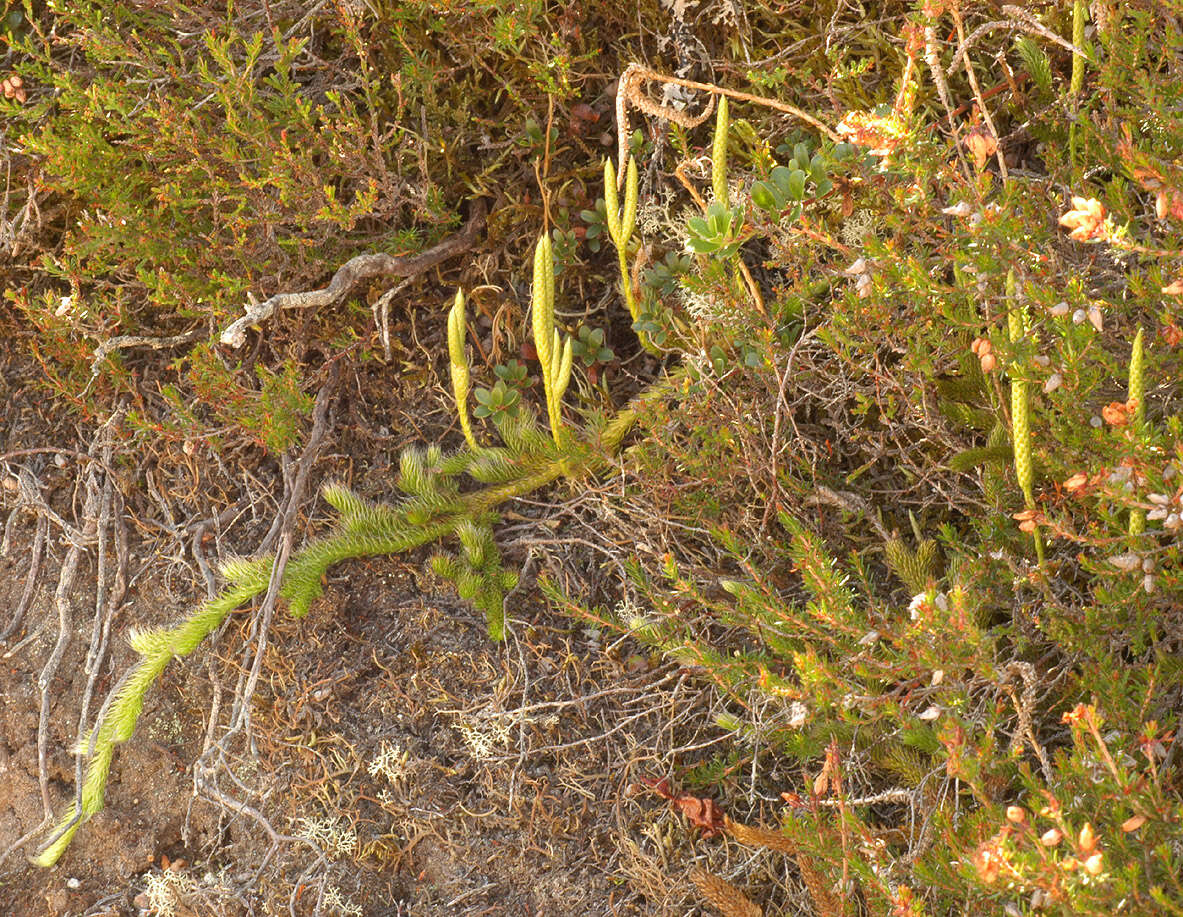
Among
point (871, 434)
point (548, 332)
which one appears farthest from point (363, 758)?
point (871, 434)

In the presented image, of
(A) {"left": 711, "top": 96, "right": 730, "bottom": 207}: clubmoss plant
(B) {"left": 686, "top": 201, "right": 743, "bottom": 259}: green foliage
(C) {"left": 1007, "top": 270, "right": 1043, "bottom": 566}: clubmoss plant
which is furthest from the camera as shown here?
(A) {"left": 711, "top": 96, "right": 730, "bottom": 207}: clubmoss plant

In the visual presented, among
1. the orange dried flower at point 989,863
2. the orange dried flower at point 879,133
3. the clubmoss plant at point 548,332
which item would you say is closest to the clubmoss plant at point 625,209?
the clubmoss plant at point 548,332

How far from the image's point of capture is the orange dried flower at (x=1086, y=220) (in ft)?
5.04

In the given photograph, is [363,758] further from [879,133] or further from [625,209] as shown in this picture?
[879,133]

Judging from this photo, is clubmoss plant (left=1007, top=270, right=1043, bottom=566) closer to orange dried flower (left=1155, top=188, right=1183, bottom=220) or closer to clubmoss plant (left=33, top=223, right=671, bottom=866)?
orange dried flower (left=1155, top=188, right=1183, bottom=220)

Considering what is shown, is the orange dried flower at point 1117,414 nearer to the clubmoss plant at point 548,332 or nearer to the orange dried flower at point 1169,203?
the orange dried flower at point 1169,203

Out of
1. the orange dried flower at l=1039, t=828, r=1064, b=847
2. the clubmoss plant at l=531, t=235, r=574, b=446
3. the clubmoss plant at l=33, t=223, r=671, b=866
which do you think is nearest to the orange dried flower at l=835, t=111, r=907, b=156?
the clubmoss plant at l=531, t=235, r=574, b=446

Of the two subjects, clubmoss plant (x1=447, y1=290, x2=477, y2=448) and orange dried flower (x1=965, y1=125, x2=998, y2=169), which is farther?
clubmoss plant (x1=447, y1=290, x2=477, y2=448)

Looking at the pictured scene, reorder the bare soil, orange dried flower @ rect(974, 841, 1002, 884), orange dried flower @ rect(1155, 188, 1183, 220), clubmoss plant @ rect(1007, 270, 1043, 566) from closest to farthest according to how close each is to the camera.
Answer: orange dried flower @ rect(974, 841, 1002, 884)
orange dried flower @ rect(1155, 188, 1183, 220)
clubmoss plant @ rect(1007, 270, 1043, 566)
the bare soil

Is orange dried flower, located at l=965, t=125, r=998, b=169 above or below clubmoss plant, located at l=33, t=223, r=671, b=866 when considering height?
above

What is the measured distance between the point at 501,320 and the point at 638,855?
1488mm

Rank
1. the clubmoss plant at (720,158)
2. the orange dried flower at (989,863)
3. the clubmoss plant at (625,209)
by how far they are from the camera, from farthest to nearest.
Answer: the clubmoss plant at (625,209) → the clubmoss plant at (720,158) → the orange dried flower at (989,863)

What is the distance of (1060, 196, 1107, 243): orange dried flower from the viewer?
154cm

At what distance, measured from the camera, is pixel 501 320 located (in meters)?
2.95
